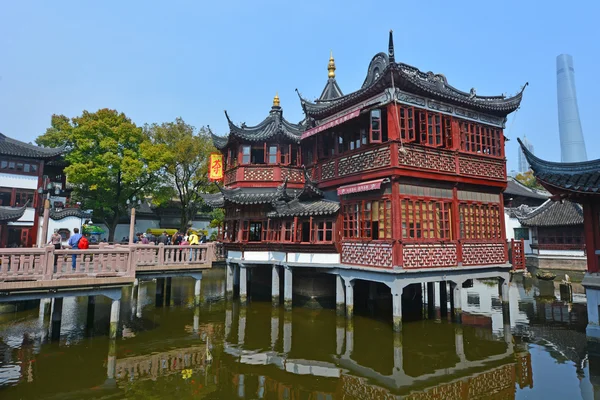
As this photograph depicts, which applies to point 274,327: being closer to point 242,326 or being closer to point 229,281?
point 242,326

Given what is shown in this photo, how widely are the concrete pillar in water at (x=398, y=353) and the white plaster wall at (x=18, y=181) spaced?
98.7 feet

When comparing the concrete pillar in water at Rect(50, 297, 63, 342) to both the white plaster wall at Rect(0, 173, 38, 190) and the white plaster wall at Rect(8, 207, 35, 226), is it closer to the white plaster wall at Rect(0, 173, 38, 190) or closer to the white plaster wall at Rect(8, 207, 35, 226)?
the white plaster wall at Rect(8, 207, 35, 226)

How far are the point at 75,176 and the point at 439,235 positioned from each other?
2998 cm

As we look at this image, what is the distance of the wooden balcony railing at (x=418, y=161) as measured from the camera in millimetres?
14180

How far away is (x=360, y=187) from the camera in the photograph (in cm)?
1499

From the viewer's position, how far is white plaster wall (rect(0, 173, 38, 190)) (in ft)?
93.0

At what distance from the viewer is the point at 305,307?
61.8ft

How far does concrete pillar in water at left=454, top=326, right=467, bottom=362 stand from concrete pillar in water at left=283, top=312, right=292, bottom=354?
551 cm

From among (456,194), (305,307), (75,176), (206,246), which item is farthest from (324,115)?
(75,176)

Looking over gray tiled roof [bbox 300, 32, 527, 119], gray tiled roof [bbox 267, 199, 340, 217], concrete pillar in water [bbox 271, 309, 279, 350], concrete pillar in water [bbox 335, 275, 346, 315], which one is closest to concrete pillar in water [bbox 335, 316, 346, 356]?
concrete pillar in water [bbox 335, 275, 346, 315]

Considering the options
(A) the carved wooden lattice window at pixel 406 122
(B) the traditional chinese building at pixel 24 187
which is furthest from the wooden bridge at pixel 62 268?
(B) the traditional chinese building at pixel 24 187

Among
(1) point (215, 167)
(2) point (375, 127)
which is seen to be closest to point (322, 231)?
(2) point (375, 127)

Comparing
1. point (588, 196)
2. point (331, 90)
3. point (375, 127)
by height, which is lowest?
point (588, 196)

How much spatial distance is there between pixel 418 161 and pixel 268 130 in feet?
→ 34.4
